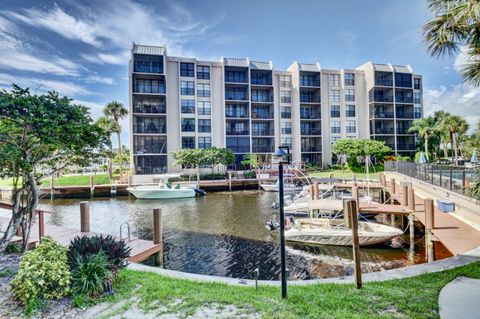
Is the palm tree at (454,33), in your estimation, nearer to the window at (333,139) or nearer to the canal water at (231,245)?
the canal water at (231,245)

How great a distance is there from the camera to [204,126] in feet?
151

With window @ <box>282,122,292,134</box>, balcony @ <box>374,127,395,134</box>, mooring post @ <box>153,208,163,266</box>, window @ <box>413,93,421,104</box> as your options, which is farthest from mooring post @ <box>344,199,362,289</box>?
window @ <box>413,93,421,104</box>

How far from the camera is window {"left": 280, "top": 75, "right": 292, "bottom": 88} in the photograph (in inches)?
2037

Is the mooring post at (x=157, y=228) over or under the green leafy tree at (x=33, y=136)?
under

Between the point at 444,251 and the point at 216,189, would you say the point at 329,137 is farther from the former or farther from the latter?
the point at 444,251

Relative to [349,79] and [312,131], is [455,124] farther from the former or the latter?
[312,131]

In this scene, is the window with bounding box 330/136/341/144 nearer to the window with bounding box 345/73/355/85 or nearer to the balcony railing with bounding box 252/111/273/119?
the window with bounding box 345/73/355/85

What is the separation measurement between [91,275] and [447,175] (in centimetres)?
1883

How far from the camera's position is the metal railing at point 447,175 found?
13.5 metres

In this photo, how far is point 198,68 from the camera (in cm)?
4644

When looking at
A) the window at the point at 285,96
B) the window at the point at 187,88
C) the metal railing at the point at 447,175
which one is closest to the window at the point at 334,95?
the window at the point at 285,96

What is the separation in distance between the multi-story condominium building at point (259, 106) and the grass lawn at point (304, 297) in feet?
123

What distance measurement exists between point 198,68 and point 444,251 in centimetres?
4252

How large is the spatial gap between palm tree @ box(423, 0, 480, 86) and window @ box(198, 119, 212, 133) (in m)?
38.4
